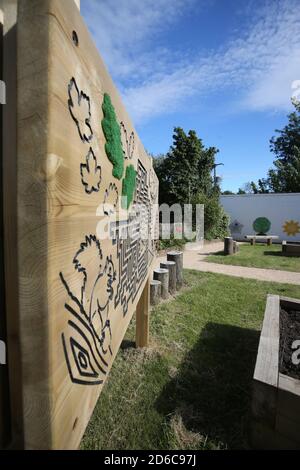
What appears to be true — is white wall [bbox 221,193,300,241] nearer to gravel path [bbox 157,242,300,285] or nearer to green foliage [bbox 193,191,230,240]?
green foliage [bbox 193,191,230,240]

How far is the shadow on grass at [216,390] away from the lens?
5.64 ft

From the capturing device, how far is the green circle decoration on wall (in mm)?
14876

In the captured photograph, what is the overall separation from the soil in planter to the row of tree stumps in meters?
1.80

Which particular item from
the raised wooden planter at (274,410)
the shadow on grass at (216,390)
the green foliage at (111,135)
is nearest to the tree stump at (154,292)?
the shadow on grass at (216,390)

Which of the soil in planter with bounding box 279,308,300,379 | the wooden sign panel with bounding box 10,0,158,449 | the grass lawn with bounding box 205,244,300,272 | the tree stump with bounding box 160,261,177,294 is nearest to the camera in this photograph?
the wooden sign panel with bounding box 10,0,158,449

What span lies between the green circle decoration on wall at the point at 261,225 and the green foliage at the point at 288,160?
7.57 m

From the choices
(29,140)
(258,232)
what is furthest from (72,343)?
(258,232)

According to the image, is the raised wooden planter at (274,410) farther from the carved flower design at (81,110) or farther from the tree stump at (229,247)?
the tree stump at (229,247)

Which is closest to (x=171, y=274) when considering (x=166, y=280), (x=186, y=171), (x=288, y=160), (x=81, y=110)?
(x=166, y=280)

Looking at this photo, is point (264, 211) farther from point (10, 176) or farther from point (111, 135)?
point (10, 176)

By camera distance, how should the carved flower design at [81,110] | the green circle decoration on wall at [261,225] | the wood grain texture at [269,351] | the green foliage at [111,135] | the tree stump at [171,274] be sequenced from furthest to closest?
the green circle decoration on wall at [261,225] → the tree stump at [171,274] → the wood grain texture at [269,351] → the green foliage at [111,135] → the carved flower design at [81,110]

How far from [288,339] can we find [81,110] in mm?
2540

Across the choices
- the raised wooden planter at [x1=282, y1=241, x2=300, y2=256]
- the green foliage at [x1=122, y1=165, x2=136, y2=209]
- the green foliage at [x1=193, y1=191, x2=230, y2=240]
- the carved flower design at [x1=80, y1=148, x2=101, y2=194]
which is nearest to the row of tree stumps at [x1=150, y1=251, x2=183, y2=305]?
the green foliage at [x1=122, y1=165, x2=136, y2=209]
